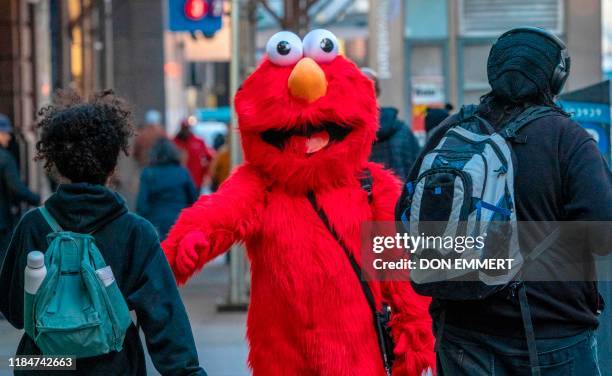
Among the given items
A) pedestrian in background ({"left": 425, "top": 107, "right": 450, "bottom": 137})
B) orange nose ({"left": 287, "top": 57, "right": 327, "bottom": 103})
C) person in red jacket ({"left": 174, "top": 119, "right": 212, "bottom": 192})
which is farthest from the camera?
person in red jacket ({"left": 174, "top": 119, "right": 212, "bottom": 192})

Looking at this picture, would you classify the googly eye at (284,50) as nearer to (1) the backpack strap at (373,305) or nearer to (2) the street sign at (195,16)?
(1) the backpack strap at (373,305)

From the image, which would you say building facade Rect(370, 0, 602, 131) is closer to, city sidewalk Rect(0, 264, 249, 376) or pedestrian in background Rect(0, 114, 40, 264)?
city sidewalk Rect(0, 264, 249, 376)

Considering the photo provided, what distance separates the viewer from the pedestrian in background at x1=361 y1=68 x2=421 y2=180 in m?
7.08

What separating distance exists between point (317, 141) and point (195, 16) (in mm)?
6244

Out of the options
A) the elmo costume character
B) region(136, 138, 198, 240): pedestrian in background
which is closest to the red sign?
region(136, 138, 198, 240): pedestrian in background

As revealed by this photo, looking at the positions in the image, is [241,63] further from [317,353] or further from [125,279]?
[125,279]

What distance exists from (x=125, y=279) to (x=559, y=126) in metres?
1.43

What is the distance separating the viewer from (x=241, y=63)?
1009 centimetres

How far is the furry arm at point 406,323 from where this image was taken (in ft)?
15.4

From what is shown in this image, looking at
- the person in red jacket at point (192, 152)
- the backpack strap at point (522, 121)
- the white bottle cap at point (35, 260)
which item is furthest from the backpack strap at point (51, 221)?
the person in red jacket at point (192, 152)

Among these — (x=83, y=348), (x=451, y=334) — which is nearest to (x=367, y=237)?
(x=451, y=334)

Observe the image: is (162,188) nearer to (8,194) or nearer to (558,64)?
(8,194)

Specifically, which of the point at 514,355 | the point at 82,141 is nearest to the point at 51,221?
the point at 82,141

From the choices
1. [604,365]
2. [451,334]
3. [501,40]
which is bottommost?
[604,365]
